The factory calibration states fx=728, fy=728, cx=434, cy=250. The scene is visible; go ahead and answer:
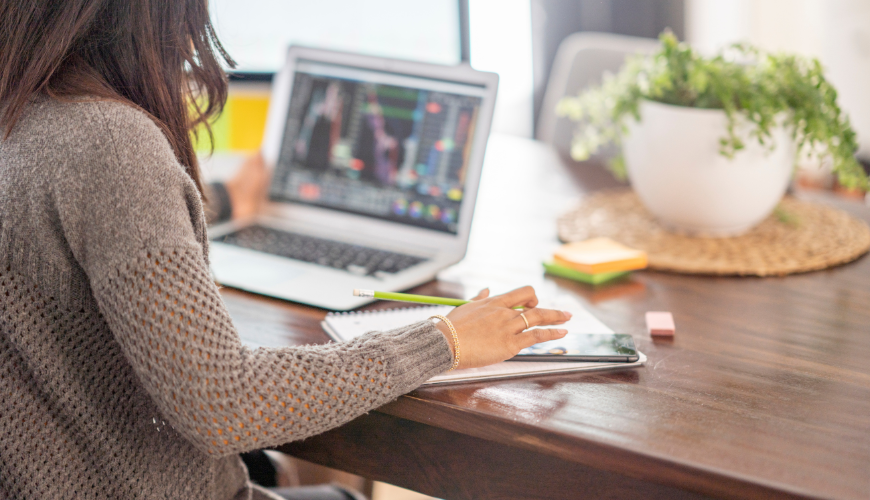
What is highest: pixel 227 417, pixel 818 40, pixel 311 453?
pixel 818 40

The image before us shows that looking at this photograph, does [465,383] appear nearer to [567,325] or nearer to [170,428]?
[567,325]

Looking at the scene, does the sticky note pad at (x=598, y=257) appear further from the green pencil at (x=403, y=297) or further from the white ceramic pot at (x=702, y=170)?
the green pencil at (x=403, y=297)

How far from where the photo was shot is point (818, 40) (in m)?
2.82

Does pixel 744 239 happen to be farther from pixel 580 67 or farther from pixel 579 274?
pixel 580 67

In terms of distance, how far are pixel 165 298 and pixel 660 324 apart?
1.81 ft

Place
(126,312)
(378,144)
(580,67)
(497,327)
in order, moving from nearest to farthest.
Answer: (126,312), (497,327), (378,144), (580,67)

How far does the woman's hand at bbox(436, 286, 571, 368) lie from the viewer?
2.36 feet

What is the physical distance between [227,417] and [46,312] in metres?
0.20

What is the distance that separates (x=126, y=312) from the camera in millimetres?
589

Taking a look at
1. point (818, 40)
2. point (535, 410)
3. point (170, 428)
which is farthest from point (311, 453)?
point (818, 40)

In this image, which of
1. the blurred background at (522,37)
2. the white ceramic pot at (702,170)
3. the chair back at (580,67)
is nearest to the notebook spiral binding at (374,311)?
the blurred background at (522,37)

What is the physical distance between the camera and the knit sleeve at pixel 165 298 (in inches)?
23.3

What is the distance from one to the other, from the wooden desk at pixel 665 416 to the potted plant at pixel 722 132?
179mm

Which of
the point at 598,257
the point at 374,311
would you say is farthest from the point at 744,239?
the point at 374,311
